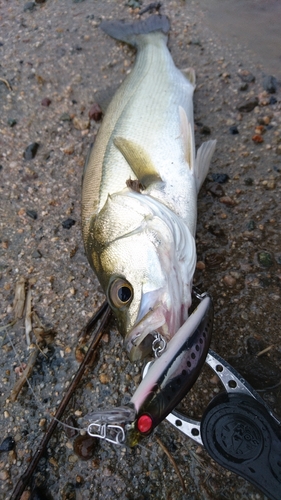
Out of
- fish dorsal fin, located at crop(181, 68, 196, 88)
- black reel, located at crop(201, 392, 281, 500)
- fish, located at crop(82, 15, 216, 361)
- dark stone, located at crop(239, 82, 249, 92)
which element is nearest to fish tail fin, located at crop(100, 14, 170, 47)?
fish, located at crop(82, 15, 216, 361)

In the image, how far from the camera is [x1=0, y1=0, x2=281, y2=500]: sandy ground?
2.32 m

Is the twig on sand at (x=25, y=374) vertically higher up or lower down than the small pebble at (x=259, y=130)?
lower down

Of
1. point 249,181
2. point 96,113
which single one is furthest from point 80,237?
point 249,181

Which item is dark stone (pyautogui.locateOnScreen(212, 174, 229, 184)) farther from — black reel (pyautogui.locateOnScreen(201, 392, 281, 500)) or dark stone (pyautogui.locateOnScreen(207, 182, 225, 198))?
black reel (pyautogui.locateOnScreen(201, 392, 281, 500))

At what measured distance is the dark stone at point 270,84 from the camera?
3.50m

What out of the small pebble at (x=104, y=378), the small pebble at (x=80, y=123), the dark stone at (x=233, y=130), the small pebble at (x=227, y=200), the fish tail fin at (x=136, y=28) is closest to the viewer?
the small pebble at (x=104, y=378)

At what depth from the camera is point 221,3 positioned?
4223 mm

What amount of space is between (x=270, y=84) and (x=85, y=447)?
137 inches

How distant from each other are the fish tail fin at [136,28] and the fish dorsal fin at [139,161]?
1.80 m

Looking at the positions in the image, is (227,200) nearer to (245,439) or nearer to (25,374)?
(245,439)

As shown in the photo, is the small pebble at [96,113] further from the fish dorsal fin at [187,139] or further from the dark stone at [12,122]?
the fish dorsal fin at [187,139]

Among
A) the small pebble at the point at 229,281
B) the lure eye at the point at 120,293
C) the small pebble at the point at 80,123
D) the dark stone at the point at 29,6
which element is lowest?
the small pebble at the point at 229,281

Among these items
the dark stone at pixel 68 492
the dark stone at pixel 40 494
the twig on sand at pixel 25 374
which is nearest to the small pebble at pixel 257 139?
the twig on sand at pixel 25 374

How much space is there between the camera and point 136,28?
13.3 ft
